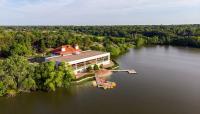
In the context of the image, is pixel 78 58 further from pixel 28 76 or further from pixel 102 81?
pixel 28 76

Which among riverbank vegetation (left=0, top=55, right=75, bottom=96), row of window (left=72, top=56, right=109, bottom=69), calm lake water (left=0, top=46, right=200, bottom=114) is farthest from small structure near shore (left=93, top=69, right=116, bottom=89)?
riverbank vegetation (left=0, top=55, right=75, bottom=96)

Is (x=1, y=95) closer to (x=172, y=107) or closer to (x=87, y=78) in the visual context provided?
(x=87, y=78)

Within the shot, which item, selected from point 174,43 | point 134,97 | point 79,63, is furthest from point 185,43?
point 134,97

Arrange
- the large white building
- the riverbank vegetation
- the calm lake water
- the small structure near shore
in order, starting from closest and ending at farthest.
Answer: the calm lake water < the riverbank vegetation < the small structure near shore < the large white building

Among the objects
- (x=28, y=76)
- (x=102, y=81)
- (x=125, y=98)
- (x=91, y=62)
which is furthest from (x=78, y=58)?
(x=125, y=98)

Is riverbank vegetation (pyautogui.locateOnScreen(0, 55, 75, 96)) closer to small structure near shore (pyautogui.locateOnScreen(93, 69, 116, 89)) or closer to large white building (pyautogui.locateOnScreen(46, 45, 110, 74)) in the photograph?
small structure near shore (pyautogui.locateOnScreen(93, 69, 116, 89))

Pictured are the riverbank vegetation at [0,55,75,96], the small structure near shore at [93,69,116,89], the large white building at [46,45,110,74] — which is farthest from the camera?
the large white building at [46,45,110,74]

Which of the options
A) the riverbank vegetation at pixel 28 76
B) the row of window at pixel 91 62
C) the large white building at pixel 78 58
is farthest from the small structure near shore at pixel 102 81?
the riverbank vegetation at pixel 28 76

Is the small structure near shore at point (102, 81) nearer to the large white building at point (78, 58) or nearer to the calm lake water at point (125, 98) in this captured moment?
the calm lake water at point (125, 98)
